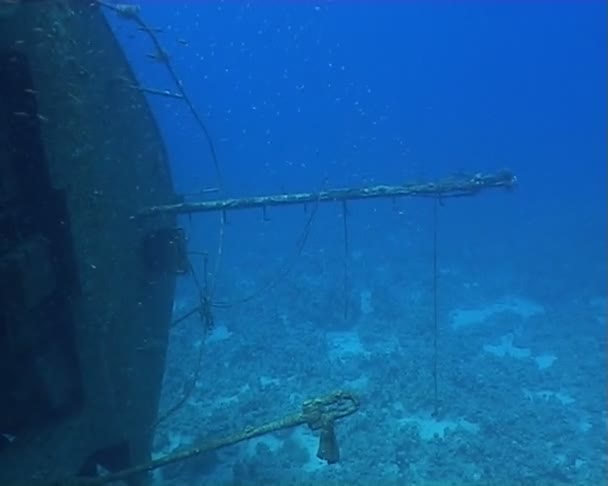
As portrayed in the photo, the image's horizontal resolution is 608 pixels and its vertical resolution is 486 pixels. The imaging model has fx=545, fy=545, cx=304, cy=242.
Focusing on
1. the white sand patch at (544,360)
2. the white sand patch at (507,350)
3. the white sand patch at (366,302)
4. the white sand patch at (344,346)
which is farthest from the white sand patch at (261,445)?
the white sand patch at (366,302)

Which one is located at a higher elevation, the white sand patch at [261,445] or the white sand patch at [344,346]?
the white sand patch at [344,346]

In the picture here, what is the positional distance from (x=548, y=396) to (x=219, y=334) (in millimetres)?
9614

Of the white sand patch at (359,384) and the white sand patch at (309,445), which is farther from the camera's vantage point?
the white sand patch at (359,384)

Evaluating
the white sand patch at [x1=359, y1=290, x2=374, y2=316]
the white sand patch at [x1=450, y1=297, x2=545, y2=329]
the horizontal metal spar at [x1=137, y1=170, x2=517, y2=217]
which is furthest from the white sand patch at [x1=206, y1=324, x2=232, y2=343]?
the horizontal metal spar at [x1=137, y1=170, x2=517, y2=217]

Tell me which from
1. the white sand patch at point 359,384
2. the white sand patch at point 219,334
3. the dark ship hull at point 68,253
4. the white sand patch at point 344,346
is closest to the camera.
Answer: the dark ship hull at point 68,253

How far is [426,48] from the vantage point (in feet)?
556

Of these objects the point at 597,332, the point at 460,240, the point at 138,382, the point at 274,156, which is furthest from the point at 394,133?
the point at 138,382

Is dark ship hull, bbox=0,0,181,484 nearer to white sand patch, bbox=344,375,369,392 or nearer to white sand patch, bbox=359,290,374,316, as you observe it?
white sand patch, bbox=344,375,369,392

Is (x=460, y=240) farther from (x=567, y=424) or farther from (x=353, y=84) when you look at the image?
(x=353, y=84)

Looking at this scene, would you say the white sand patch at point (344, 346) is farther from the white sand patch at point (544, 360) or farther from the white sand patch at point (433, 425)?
the white sand patch at point (544, 360)

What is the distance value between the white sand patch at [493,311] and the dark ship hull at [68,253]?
1303cm

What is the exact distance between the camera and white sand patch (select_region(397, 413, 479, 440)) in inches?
433

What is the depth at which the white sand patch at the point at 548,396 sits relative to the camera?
1234 cm

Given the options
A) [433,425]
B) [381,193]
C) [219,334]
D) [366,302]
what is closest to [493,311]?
[366,302]
